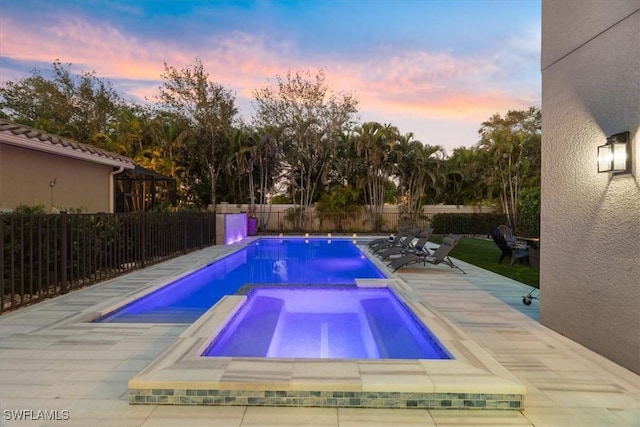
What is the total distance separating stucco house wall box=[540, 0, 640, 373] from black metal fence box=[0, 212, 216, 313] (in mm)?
6865

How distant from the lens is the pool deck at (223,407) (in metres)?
2.52

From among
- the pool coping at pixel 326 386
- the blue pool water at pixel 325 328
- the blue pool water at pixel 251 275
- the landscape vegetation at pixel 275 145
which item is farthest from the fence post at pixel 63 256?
the landscape vegetation at pixel 275 145

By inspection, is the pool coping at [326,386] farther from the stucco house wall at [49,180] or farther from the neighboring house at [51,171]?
the stucco house wall at [49,180]

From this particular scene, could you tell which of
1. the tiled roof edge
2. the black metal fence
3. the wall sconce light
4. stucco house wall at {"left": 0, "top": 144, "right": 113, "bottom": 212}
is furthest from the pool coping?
stucco house wall at {"left": 0, "top": 144, "right": 113, "bottom": 212}

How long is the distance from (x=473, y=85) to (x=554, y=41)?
15.4m

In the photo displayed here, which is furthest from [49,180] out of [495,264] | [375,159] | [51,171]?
[375,159]

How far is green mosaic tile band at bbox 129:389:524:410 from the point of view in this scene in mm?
2672

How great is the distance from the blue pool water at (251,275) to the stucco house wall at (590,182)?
403 cm

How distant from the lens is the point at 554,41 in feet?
14.1

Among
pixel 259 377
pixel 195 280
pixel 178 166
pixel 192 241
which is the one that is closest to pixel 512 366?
pixel 259 377

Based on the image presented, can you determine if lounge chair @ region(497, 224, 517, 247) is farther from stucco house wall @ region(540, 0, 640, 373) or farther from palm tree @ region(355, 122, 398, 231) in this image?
palm tree @ region(355, 122, 398, 231)

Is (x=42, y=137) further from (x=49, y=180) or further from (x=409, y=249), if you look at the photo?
(x=409, y=249)

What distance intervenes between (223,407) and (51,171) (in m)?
9.36

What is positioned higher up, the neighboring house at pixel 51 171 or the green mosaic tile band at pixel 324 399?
the neighboring house at pixel 51 171
